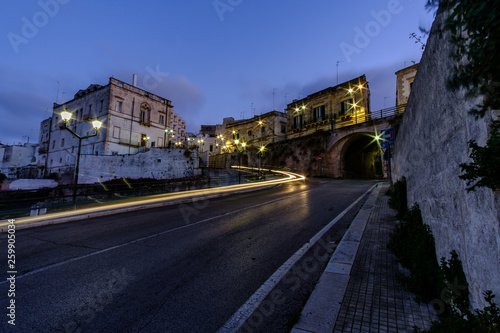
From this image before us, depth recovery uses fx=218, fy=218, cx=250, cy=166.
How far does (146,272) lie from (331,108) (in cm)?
3580

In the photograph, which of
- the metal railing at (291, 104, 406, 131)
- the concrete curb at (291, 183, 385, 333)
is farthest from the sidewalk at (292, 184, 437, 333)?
the metal railing at (291, 104, 406, 131)

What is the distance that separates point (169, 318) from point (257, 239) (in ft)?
10.8

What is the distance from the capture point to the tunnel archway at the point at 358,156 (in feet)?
95.0

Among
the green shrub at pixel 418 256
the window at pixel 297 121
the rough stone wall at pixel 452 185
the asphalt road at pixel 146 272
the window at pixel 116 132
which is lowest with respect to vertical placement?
the asphalt road at pixel 146 272

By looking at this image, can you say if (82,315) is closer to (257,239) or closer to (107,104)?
(257,239)

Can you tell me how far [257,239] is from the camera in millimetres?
5785

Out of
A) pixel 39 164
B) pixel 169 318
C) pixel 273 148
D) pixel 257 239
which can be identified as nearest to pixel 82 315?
pixel 169 318

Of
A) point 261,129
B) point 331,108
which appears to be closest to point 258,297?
point 331,108

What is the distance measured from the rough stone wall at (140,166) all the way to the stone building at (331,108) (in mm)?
20378

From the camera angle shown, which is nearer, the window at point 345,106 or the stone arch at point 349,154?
the stone arch at point 349,154

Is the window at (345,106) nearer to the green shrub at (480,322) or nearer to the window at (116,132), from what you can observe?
the green shrub at (480,322)

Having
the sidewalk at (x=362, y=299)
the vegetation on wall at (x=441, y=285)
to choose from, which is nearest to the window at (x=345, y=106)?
the vegetation on wall at (x=441, y=285)

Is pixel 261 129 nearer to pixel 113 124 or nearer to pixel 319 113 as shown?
pixel 319 113

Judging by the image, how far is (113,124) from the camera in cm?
3381
